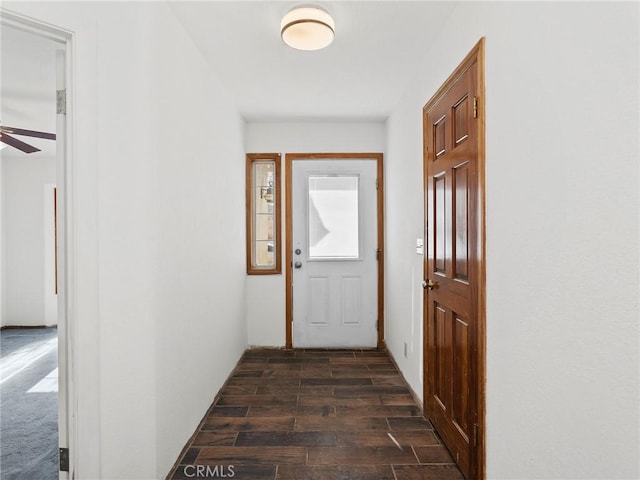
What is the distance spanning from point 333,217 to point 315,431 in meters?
2.25

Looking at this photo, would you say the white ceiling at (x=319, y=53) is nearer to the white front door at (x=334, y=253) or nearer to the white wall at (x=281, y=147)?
the white wall at (x=281, y=147)

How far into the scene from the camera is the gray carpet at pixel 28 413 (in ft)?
6.71

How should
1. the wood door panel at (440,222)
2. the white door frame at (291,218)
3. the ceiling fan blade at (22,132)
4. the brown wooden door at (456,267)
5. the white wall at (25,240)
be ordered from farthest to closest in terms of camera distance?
the white wall at (25,240) → the white door frame at (291,218) → the ceiling fan blade at (22,132) → the wood door panel at (440,222) → the brown wooden door at (456,267)

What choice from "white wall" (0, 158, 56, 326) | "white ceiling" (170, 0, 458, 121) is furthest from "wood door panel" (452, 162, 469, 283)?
"white wall" (0, 158, 56, 326)

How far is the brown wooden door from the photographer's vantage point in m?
1.75

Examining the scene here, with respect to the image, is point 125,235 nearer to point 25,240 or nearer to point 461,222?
point 461,222

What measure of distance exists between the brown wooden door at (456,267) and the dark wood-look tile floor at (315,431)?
232 mm

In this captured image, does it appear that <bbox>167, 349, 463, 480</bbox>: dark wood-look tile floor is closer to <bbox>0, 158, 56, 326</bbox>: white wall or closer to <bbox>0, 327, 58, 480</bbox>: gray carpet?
<bbox>0, 327, 58, 480</bbox>: gray carpet

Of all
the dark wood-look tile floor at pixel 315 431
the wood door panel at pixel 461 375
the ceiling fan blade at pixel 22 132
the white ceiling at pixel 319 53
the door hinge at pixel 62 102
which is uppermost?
the white ceiling at pixel 319 53

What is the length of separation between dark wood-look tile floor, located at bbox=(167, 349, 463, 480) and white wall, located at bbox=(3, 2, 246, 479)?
0.35 metres

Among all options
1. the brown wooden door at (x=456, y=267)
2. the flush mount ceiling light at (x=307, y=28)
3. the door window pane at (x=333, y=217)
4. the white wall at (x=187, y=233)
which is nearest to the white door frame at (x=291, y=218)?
the door window pane at (x=333, y=217)

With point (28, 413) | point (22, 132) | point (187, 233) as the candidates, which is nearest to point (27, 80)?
point (22, 132)

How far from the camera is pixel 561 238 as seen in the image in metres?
1.16
